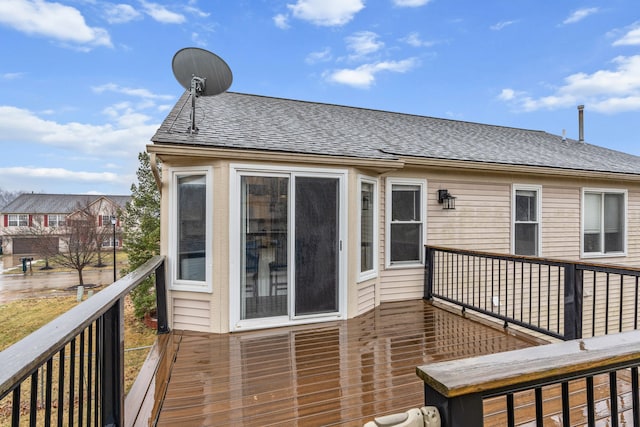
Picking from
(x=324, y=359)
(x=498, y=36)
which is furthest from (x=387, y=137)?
(x=498, y=36)

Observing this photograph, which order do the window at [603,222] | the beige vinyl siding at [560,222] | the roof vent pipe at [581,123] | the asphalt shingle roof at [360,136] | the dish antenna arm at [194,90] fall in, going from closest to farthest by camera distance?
1. the dish antenna arm at [194,90]
2. the asphalt shingle roof at [360,136]
3. the beige vinyl siding at [560,222]
4. the window at [603,222]
5. the roof vent pipe at [581,123]

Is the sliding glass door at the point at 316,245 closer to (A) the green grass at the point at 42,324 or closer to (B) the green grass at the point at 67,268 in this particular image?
(A) the green grass at the point at 42,324

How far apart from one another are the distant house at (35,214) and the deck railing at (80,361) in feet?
101

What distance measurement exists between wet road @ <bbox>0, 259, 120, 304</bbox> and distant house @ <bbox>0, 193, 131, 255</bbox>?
5.15 m

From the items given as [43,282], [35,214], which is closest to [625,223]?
[43,282]

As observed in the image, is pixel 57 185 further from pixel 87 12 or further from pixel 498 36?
pixel 498 36

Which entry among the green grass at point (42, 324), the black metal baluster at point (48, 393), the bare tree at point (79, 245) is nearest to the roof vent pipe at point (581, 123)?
the black metal baluster at point (48, 393)

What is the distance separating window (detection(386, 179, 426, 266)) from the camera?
5.34 metres

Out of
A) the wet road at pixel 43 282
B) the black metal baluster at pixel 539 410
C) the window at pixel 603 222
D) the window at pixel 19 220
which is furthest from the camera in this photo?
the window at pixel 19 220

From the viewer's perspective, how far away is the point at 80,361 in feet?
4.66

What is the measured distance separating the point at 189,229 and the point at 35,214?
41476 millimetres

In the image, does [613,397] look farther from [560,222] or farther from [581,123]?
[581,123]

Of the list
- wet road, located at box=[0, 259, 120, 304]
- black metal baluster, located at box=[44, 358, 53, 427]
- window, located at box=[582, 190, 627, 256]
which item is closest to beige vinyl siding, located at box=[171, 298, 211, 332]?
black metal baluster, located at box=[44, 358, 53, 427]

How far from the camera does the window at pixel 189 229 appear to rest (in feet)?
13.0
